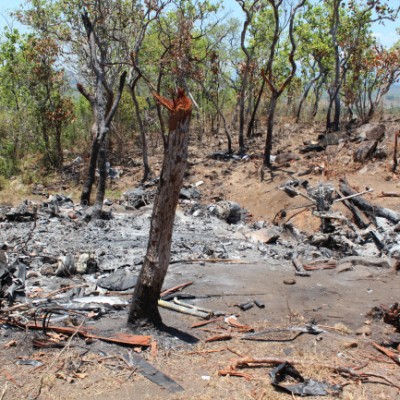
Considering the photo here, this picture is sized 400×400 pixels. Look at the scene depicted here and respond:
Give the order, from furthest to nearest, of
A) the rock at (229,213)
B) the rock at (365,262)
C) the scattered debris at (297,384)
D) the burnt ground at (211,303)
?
the rock at (229,213), the rock at (365,262), the burnt ground at (211,303), the scattered debris at (297,384)

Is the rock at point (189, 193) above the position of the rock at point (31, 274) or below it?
above

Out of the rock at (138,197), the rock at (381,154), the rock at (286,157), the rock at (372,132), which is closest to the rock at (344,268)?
the rock at (138,197)

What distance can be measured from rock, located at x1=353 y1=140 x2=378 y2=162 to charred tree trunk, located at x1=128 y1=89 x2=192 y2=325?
36.9 ft

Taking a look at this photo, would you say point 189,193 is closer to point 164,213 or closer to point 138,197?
point 138,197

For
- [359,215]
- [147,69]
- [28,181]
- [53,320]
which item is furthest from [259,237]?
[147,69]

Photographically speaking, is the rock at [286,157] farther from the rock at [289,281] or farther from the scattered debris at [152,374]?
the scattered debris at [152,374]

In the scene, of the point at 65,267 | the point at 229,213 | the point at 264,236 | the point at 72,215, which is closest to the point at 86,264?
the point at 65,267

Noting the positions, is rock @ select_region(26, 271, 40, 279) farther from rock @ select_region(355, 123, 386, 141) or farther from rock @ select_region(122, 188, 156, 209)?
rock @ select_region(355, 123, 386, 141)

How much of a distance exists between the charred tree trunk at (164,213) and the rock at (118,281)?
155 centimetres

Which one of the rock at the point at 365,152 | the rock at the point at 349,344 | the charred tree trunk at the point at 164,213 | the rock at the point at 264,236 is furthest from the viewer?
the rock at the point at 365,152

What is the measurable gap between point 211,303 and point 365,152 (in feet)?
33.1

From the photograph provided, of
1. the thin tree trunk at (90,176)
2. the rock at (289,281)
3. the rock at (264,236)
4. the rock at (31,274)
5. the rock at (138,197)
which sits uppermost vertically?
the thin tree trunk at (90,176)

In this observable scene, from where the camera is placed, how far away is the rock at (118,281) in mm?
7000

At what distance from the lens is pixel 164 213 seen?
16.5ft
